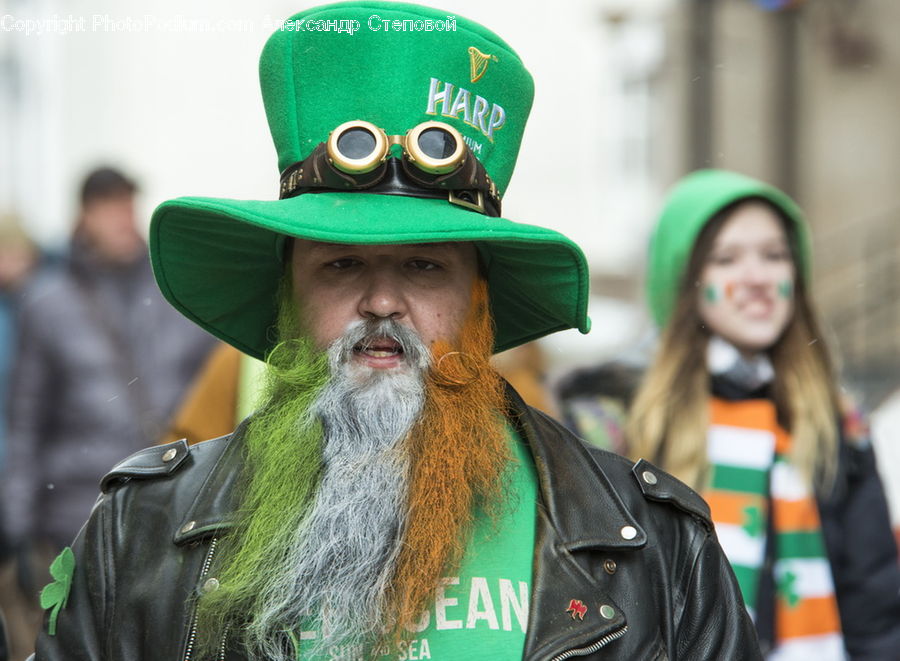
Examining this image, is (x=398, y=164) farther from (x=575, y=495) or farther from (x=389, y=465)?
(x=575, y=495)

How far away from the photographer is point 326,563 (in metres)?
2.52

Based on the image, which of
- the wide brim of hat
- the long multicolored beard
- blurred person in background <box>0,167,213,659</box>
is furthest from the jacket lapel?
blurred person in background <box>0,167,213,659</box>

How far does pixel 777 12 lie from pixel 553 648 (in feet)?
44.5

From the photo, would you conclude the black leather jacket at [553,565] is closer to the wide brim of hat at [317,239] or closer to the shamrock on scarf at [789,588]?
the wide brim of hat at [317,239]

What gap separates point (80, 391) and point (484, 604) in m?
3.99

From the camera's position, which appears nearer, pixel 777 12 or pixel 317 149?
pixel 317 149

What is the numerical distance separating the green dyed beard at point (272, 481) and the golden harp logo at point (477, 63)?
2.03 feet

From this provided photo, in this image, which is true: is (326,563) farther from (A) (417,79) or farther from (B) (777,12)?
(B) (777,12)

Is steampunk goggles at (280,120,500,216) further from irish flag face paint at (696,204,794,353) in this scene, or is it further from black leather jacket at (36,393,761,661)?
irish flag face paint at (696,204,794,353)

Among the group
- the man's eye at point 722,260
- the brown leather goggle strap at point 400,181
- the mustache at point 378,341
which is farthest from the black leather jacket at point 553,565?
the man's eye at point 722,260

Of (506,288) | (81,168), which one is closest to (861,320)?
(81,168)

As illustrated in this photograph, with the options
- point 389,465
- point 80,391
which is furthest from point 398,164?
point 80,391

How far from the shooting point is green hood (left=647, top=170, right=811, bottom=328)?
15.3 feet

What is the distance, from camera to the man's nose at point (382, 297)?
2.63 m
